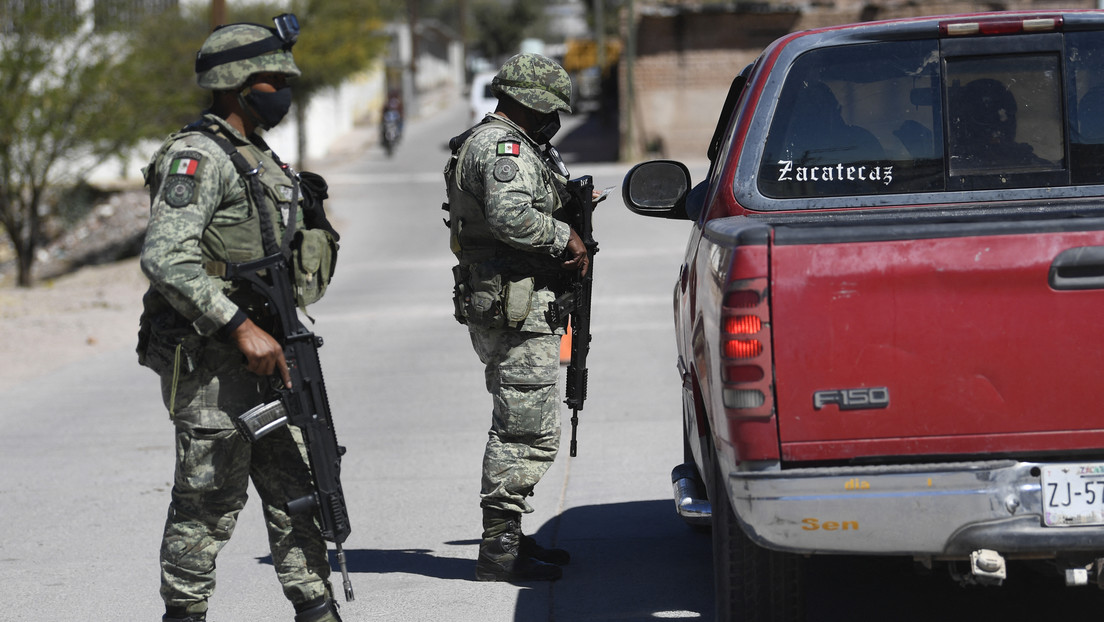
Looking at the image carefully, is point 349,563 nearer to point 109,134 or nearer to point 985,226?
point 985,226

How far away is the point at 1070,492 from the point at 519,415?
2.09 metres

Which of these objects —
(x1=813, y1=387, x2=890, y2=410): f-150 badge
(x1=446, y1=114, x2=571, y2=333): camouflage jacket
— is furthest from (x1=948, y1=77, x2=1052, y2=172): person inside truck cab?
(x1=446, y1=114, x2=571, y2=333): camouflage jacket

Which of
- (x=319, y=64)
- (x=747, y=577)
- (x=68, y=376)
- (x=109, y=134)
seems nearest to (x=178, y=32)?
(x=319, y=64)

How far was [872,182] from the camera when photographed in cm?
394

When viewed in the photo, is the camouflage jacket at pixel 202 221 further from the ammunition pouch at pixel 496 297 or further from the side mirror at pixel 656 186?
the side mirror at pixel 656 186

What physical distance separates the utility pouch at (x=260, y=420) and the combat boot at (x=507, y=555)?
1.26m

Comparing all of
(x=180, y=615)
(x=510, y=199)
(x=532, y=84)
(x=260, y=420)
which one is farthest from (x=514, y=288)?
(x=180, y=615)

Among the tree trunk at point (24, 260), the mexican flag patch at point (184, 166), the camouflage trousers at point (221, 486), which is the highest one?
the mexican flag patch at point (184, 166)

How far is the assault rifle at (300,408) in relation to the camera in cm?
377

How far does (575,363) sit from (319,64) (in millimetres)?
23937

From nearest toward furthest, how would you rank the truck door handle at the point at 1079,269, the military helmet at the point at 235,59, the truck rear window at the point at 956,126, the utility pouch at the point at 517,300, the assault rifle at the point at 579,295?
the truck door handle at the point at 1079,269 → the military helmet at the point at 235,59 → the truck rear window at the point at 956,126 → the utility pouch at the point at 517,300 → the assault rifle at the point at 579,295

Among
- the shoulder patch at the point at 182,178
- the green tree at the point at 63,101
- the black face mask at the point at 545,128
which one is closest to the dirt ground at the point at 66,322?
the green tree at the point at 63,101

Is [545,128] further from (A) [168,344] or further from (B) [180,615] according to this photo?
(B) [180,615]

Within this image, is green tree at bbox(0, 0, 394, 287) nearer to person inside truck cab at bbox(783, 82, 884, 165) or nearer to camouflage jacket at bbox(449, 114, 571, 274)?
camouflage jacket at bbox(449, 114, 571, 274)
